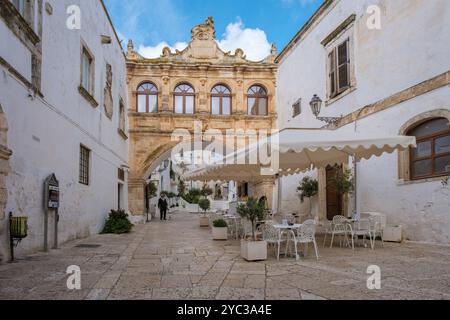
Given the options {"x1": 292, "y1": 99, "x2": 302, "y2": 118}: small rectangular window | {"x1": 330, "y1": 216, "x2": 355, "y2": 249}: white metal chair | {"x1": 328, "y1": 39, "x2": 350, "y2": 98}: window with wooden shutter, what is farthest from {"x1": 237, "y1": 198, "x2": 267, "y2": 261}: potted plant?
{"x1": 292, "y1": 99, "x2": 302, "y2": 118}: small rectangular window

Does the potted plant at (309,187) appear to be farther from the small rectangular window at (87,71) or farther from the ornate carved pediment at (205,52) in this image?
the ornate carved pediment at (205,52)

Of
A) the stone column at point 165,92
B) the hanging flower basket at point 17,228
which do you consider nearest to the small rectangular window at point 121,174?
the stone column at point 165,92

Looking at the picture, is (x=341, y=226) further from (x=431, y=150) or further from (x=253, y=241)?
(x=253, y=241)

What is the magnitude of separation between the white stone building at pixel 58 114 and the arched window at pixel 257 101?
24.7ft

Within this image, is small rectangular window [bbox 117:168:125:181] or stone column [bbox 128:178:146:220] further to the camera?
stone column [bbox 128:178:146:220]

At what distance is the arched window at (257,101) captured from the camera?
20.7 metres

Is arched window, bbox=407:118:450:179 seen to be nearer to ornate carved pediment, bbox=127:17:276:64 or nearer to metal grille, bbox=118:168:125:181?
metal grille, bbox=118:168:125:181

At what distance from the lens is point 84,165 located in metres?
11.5

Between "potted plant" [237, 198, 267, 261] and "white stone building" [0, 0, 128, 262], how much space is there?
12.3ft

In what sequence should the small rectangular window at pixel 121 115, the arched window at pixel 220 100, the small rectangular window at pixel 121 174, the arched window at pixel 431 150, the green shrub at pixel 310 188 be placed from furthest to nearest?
1. the arched window at pixel 220 100
2. the small rectangular window at pixel 121 115
3. the small rectangular window at pixel 121 174
4. the green shrub at pixel 310 188
5. the arched window at pixel 431 150

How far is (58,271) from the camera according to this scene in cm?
600

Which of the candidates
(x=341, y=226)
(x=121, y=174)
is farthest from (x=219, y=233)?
(x=121, y=174)

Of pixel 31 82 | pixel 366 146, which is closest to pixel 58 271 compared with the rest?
pixel 31 82

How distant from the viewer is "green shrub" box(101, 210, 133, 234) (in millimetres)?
12969
